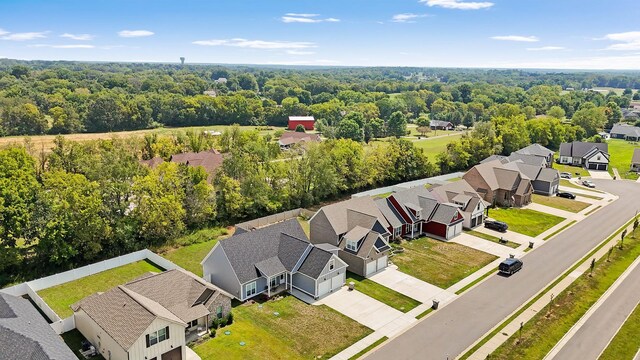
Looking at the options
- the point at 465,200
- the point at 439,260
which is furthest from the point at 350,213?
the point at 465,200

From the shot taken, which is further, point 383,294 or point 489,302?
point 383,294

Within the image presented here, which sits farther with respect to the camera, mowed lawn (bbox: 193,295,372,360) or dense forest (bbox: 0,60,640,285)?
dense forest (bbox: 0,60,640,285)

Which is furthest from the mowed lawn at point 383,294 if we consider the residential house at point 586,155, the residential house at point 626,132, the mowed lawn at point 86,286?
the residential house at point 626,132

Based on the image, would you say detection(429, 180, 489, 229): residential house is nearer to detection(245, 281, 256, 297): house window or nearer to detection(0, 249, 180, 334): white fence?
detection(245, 281, 256, 297): house window

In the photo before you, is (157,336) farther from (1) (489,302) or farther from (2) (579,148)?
(2) (579,148)

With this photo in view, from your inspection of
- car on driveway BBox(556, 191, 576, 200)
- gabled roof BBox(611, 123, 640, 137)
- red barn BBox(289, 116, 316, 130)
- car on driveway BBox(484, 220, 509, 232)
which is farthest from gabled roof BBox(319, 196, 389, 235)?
gabled roof BBox(611, 123, 640, 137)
